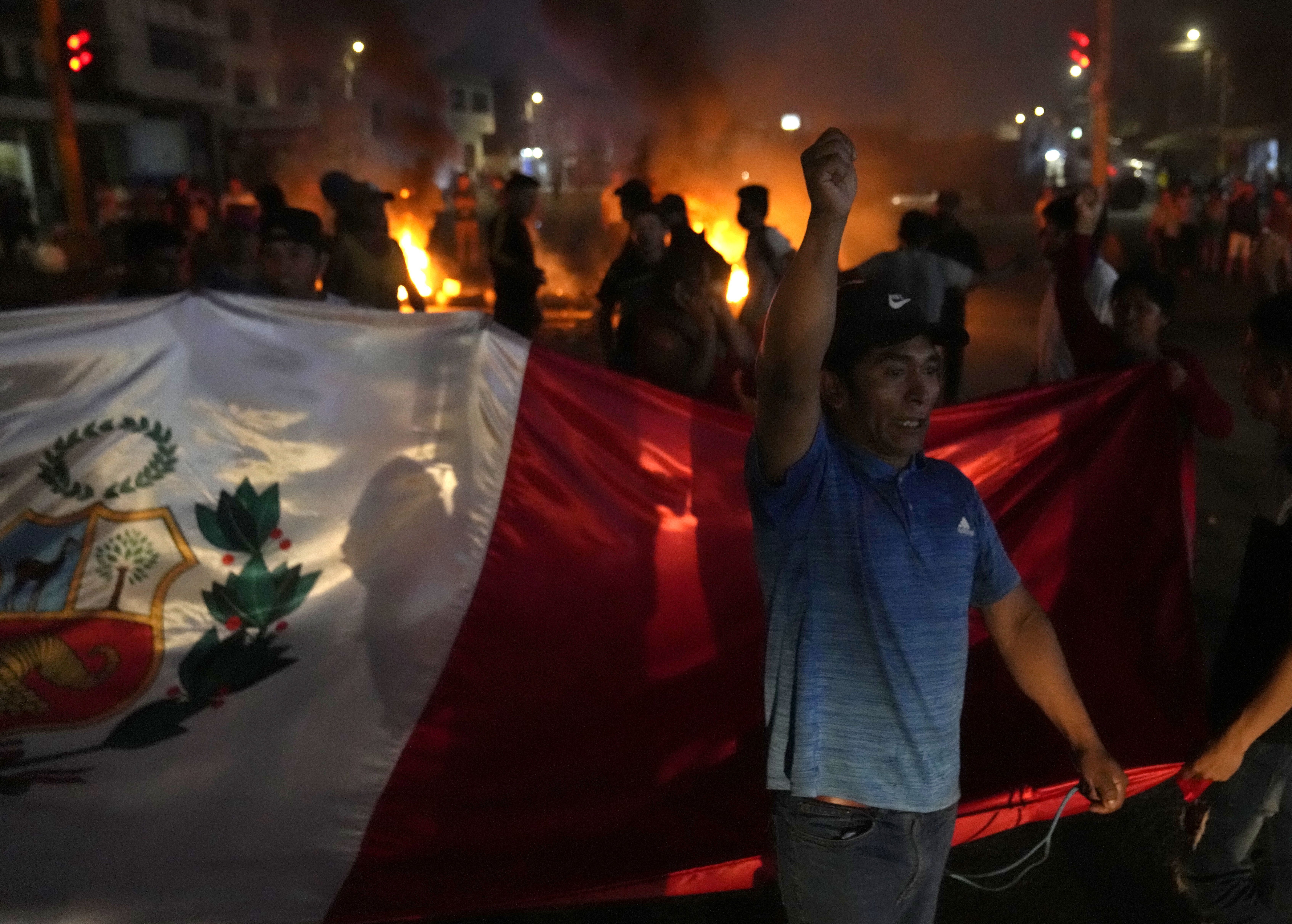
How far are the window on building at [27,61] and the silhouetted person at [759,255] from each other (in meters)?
40.1

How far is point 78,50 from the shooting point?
57.3 ft

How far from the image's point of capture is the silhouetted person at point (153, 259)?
4785 millimetres

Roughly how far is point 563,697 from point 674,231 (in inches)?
134

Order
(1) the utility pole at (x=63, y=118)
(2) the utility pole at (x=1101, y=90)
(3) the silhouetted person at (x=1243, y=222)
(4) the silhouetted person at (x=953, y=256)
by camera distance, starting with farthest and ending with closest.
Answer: (3) the silhouetted person at (x=1243, y=222)
(1) the utility pole at (x=63, y=118)
(2) the utility pole at (x=1101, y=90)
(4) the silhouetted person at (x=953, y=256)

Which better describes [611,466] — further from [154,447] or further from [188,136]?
[188,136]

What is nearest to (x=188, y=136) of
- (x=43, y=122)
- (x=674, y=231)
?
(x=43, y=122)

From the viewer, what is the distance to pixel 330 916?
3.23 meters

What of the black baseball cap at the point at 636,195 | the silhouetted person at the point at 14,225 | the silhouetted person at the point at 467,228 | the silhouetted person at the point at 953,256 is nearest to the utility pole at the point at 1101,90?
the silhouetted person at the point at 953,256

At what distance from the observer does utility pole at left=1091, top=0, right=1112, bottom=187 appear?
15.9 meters

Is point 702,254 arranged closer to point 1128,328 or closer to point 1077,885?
point 1128,328

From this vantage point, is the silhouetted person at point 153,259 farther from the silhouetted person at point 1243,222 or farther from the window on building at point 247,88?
the window on building at point 247,88

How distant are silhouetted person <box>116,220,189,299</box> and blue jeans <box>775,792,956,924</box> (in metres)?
3.63

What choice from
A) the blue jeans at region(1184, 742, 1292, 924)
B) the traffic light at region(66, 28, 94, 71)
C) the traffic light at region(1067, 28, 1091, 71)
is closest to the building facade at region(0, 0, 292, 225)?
the traffic light at region(66, 28, 94, 71)

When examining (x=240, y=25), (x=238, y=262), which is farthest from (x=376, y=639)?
(x=240, y=25)
